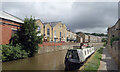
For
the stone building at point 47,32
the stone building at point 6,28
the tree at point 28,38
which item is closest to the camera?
the stone building at point 6,28

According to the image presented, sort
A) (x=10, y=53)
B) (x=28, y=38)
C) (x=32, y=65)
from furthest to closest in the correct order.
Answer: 1. (x=28, y=38)
2. (x=10, y=53)
3. (x=32, y=65)

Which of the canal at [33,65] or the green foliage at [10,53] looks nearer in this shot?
the canal at [33,65]

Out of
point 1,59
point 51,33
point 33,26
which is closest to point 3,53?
point 1,59

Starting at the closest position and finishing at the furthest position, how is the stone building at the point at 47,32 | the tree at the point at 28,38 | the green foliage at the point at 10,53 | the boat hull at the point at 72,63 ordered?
the boat hull at the point at 72,63, the green foliage at the point at 10,53, the tree at the point at 28,38, the stone building at the point at 47,32

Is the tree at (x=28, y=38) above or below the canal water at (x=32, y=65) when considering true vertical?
above

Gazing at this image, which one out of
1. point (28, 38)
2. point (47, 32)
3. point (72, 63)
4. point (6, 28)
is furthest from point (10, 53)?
point (47, 32)

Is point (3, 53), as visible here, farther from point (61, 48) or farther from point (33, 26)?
point (61, 48)

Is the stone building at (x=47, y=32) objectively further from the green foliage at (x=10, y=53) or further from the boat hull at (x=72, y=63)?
the boat hull at (x=72, y=63)

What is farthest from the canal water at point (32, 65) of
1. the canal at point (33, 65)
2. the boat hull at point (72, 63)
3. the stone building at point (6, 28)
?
the stone building at point (6, 28)

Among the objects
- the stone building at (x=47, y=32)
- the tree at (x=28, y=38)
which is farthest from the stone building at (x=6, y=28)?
the stone building at (x=47, y=32)

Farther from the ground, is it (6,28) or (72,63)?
(6,28)

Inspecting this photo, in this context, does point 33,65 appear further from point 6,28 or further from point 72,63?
point 6,28

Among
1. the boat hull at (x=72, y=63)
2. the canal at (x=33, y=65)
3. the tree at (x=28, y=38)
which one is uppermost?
the tree at (x=28, y=38)

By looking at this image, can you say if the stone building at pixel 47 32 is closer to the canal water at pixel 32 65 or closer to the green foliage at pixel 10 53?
the green foliage at pixel 10 53
